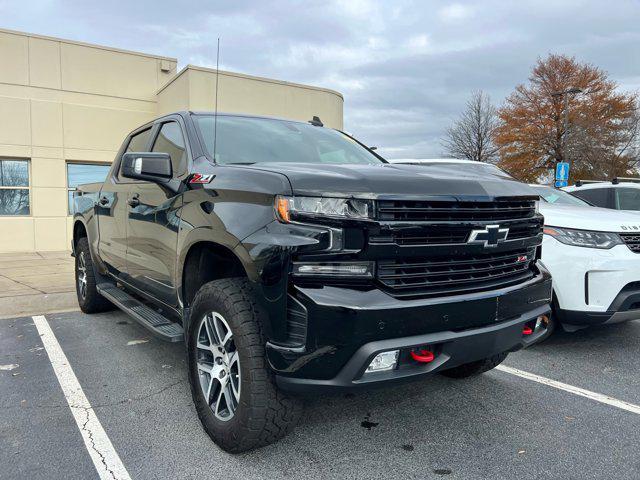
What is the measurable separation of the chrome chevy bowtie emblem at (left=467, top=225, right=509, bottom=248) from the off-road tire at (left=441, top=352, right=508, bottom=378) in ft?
3.54

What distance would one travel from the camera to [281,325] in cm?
230

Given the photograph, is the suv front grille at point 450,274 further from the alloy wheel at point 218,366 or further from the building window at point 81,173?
the building window at point 81,173

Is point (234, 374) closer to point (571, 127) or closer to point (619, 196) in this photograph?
point (619, 196)

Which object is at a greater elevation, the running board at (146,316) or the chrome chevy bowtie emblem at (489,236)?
the chrome chevy bowtie emblem at (489,236)

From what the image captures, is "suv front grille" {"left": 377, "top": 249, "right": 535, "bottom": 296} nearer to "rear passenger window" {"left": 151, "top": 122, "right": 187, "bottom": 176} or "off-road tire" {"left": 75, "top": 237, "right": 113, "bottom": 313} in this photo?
"rear passenger window" {"left": 151, "top": 122, "right": 187, "bottom": 176}

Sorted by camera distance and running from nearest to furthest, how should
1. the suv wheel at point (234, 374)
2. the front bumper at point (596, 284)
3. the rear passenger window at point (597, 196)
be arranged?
the suv wheel at point (234, 374)
the front bumper at point (596, 284)
the rear passenger window at point (597, 196)

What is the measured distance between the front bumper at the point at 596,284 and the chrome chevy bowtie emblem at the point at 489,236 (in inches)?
73.7

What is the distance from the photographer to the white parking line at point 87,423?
2.60 m

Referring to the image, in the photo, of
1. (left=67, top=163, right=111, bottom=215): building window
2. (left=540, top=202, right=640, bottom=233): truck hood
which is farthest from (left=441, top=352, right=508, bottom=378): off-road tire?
(left=67, top=163, right=111, bottom=215): building window

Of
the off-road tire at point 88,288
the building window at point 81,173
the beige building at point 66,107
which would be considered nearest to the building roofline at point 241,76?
the beige building at point 66,107

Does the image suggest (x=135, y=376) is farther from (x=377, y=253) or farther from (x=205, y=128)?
(x=377, y=253)

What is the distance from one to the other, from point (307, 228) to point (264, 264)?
0.26 metres

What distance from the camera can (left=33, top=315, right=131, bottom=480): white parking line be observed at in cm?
260

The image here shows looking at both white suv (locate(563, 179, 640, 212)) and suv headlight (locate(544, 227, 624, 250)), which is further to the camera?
white suv (locate(563, 179, 640, 212))
